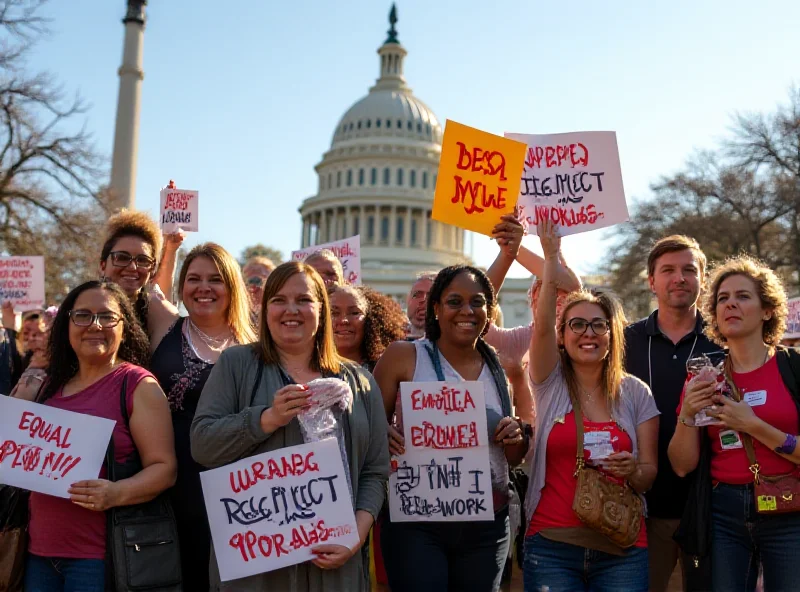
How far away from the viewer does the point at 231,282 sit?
4355mm

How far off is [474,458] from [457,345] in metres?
0.52

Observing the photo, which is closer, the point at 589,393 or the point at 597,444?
the point at 597,444

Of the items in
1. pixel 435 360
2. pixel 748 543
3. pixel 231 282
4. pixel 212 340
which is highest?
pixel 231 282

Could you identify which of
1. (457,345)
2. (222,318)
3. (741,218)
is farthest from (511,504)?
(741,218)

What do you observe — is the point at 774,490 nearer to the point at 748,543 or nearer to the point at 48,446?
the point at 748,543

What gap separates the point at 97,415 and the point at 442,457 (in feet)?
4.87

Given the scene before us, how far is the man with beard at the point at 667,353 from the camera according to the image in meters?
4.55

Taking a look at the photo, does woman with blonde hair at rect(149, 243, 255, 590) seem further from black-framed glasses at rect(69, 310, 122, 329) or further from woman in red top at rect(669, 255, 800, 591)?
woman in red top at rect(669, 255, 800, 591)

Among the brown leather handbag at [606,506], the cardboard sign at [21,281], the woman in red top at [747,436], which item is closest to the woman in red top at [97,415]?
the brown leather handbag at [606,506]

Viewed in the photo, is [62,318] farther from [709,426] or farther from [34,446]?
[709,426]

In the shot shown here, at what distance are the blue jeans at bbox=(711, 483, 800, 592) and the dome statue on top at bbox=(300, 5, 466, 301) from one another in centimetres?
6798

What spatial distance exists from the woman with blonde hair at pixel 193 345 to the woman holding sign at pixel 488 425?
0.79m

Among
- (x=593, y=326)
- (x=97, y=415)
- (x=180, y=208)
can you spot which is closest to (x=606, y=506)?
(x=593, y=326)

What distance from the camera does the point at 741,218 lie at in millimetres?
29281
